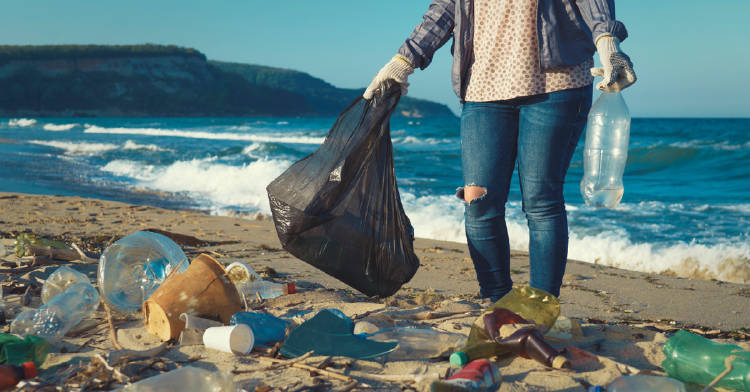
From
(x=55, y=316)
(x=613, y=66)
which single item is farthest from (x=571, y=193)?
(x=55, y=316)

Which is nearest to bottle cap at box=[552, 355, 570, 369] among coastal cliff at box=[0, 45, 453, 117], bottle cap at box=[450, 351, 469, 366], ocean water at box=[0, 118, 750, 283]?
bottle cap at box=[450, 351, 469, 366]

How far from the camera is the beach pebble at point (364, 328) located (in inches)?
79.2

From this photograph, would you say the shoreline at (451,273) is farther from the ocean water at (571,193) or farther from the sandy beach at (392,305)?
the ocean water at (571,193)

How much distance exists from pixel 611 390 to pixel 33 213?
18.3ft

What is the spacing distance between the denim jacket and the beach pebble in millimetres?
1041

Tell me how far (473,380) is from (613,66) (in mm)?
1217

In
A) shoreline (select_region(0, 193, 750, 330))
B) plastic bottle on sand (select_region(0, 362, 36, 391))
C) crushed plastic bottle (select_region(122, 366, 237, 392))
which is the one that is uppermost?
crushed plastic bottle (select_region(122, 366, 237, 392))

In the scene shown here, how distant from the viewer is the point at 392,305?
2.68 meters

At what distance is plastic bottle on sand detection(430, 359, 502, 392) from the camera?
4.64ft

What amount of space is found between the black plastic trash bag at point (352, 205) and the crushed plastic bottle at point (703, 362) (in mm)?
1074

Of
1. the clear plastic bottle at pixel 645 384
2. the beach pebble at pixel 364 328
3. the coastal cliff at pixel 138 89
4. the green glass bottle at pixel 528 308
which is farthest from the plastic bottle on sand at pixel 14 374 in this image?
the coastal cliff at pixel 138 89

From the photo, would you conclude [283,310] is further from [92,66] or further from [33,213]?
[92,66]

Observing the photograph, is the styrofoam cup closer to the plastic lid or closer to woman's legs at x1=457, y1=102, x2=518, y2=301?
the plastic lid

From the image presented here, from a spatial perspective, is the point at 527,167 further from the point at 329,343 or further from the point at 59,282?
the point at 59,282
